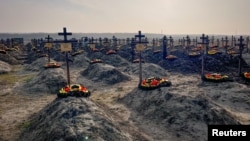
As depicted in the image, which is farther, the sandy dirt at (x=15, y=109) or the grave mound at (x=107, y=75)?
the grave mound at (x=107, y=75)

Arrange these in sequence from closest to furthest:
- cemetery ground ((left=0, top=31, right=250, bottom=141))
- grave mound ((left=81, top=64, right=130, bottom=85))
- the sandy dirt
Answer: cemetery ground ((left=0, top=31, right=250, bottom=141)) < the sandy dirt < grave mound ((left=81, top=64, right=130, bottom=85))

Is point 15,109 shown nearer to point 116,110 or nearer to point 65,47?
point 65,47

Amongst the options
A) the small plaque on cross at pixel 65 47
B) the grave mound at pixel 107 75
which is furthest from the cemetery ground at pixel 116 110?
the small plaque on cross at pixel 65 47

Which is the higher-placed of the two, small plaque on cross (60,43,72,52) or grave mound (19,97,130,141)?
small plaque on cross (60,43,72,52)

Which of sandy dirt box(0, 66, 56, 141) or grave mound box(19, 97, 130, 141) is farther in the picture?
sandy dirt box(0, 66, 56, 141)

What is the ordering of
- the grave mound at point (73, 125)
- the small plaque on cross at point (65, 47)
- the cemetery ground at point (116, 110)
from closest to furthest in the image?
the grave mound at point (73, 125) → the cemetery ground at point (116, 110) → the small plaque on cross at point (65, 47)

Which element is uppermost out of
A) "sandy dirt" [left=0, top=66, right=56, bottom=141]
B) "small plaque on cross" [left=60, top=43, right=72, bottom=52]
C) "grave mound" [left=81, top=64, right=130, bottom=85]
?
"small plaque on cross" [left=60, top=43, right=72, bottom=52]

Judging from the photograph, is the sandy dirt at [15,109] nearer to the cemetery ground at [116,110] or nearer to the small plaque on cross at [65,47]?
the cemetery ground at [116,110]

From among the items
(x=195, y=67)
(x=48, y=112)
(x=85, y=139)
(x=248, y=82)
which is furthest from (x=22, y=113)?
(x=195, y=67)

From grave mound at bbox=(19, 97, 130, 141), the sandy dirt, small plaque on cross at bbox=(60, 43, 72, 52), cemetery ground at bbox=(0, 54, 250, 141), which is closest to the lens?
grave mound at bbox=(19, 97, 130, 141)

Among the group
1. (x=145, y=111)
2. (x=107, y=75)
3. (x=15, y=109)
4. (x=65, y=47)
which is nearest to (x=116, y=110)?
(x=145, y=111)

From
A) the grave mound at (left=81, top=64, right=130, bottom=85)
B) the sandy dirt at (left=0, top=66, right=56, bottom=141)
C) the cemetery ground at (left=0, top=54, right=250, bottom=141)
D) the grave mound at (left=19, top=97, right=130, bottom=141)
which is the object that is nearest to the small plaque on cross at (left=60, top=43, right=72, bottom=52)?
the sandy dirt at (left=0, top=66, right=56, bottom=141)

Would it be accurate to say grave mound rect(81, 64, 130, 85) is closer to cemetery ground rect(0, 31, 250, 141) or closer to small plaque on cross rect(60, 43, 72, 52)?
cemetery ground rect(0, 31, 250, 141)

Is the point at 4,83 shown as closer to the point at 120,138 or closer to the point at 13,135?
the point at 13,135
